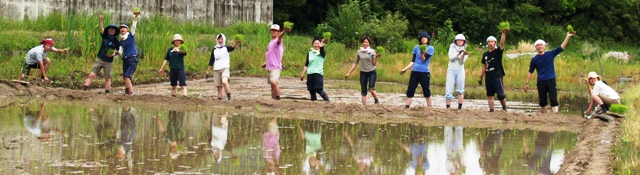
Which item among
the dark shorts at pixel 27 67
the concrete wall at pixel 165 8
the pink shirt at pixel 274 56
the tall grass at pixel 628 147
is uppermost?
the concrete wall at pixel 165 8

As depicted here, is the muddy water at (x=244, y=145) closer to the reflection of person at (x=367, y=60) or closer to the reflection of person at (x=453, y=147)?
the reflection of person at (x=453, y=147)

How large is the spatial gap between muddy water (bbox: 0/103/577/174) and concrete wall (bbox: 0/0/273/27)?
474 inches

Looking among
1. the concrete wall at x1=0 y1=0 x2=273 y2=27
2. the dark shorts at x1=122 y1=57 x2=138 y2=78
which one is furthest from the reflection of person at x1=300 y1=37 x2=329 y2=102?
the concrete wall at x1=0 y1=0 x2=273 y2=27

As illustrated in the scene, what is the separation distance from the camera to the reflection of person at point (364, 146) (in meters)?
10.9

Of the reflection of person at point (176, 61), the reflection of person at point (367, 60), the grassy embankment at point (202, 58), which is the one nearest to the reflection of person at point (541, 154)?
the reflection of person at point (367, 60)

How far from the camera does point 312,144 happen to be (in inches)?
491

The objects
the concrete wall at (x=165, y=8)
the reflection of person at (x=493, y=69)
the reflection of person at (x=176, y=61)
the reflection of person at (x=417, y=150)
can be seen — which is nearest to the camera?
the reflection of person at (x=417, y=150)

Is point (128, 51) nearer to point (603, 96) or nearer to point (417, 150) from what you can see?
point (417, 150)

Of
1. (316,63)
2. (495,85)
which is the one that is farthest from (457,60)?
(316,63)

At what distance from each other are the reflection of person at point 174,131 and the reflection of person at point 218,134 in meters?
0.40

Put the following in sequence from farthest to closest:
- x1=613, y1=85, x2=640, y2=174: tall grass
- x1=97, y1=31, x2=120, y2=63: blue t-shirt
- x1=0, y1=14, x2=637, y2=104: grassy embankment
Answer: x1=0, y1=14, x2=637, y2=104: grassy embankment
x1=97, y1=31, x2=120, y2=63: blue t-shirt
x1=613, y1=85, x2=640, y2=174: tall grass

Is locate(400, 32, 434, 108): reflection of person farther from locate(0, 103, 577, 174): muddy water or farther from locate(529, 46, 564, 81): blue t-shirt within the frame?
locate(0, 103, 577, 174): muddy water

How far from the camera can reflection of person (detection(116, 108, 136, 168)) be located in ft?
35.7

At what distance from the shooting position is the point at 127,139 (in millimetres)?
12234
